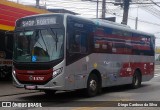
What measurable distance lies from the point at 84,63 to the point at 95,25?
1.87m

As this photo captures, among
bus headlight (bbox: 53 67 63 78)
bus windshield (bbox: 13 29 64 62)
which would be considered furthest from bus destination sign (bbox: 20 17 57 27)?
bus headlight (bbox: 53 67 63 78)

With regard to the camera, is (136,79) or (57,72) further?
(136,79)

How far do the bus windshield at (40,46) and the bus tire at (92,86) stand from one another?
2318 mm

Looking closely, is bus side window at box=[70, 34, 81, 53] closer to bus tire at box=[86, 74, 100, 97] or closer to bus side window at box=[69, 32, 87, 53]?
bus side window at box=[69, 32, 87, 53]

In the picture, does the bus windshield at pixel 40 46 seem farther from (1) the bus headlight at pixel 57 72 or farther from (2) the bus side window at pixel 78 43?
(2) the bus side window at pixel 78 43

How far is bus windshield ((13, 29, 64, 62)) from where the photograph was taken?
13391mm

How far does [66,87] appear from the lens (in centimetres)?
1342

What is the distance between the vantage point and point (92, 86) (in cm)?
1524

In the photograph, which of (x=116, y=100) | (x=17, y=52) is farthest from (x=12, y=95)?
(x=116, y=100)

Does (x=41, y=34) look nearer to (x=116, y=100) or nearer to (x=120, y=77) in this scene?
(x=116, y=100)

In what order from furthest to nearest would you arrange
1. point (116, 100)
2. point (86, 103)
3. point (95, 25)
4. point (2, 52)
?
1. point (2, 52)
2. point (95, 25)
3. point (116, 100)
4. point (86, 103)

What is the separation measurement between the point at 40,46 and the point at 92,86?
9.77ft

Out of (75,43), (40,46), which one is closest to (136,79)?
(75,43)

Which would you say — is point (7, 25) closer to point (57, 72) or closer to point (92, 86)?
point (92, 86)
